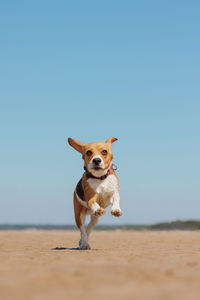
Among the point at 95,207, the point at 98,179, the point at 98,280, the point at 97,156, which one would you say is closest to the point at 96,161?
the point at 97,156

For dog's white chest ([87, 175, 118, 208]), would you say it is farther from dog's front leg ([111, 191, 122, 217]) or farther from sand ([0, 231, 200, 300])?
sand ([0, 231, 200, 300])

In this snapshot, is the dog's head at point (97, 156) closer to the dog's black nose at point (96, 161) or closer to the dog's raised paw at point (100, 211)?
the dog's black nose at point (96, 161)

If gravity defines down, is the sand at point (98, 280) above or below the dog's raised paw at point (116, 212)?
below

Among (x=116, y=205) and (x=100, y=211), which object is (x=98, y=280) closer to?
(x=100, y=211)

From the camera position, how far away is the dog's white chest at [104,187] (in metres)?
7.88

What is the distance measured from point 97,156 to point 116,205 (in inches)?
35.7

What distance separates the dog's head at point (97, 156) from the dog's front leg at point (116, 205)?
1.51ft

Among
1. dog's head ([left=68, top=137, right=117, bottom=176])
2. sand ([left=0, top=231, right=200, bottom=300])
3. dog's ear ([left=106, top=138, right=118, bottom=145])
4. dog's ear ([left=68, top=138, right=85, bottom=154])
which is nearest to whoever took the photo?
sand ([left=0, top=231, right=200, bottom=300])

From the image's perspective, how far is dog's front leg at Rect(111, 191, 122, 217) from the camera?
7602 mm

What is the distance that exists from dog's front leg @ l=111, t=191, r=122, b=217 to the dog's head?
0.46m

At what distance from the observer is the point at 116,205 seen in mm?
7781

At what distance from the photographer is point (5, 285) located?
389cm

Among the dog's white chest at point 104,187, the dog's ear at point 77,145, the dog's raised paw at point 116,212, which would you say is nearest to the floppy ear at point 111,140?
the dog's ear at point 77,145

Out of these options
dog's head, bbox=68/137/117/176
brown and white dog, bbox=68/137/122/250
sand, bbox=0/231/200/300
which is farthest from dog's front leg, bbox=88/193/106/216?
sand, bbox=0/231/200/300
